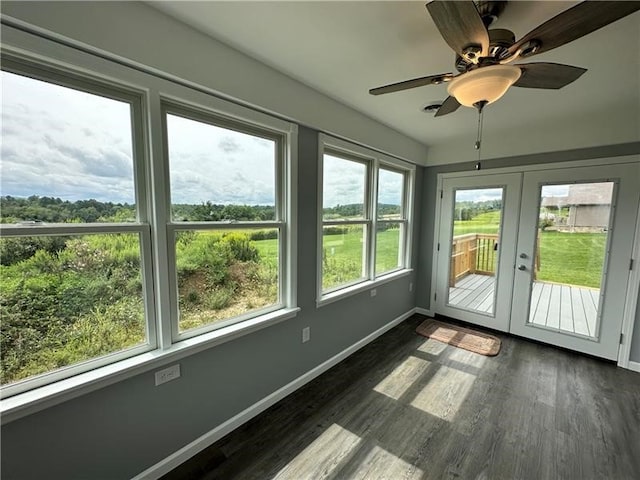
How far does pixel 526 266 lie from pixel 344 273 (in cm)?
222

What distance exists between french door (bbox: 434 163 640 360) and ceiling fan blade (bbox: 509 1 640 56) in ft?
8.10

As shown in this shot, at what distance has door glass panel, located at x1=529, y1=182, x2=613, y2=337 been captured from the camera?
279 cm

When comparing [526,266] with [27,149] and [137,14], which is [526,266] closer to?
[137,14]

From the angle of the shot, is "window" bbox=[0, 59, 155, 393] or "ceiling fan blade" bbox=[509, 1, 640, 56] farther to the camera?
"window" bbox=[0, 59, 155, 393]

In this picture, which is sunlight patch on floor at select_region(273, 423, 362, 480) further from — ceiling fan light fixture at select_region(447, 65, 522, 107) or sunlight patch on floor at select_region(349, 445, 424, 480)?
ceiling fan light fixture at select_region(447, 65, 522, 107)

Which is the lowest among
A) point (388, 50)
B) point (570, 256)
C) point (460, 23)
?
point (570, 256)

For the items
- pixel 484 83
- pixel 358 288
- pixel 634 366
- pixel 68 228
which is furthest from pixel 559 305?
pixel 68 228

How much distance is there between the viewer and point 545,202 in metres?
3.04

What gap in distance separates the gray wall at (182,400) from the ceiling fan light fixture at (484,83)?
3.88ft

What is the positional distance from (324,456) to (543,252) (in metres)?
3.16

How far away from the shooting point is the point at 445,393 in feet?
7.59

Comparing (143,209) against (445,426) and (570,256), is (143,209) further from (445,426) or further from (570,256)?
(570,256)

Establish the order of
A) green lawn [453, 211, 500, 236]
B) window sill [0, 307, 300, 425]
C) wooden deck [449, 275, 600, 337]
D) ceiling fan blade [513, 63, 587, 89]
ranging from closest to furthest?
window sill [0, 307, 300, 425] → ceiling fan blade [513, 63, 587, 89] → wooden deck [449, 275, 600, 337] → green lawn [453, 211, 500, 236]

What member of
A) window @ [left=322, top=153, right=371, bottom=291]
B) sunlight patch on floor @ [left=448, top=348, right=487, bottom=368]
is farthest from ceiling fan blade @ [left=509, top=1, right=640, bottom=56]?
sunlight patch on floor @ [left=448, top=348, right=487, bottom=368]
